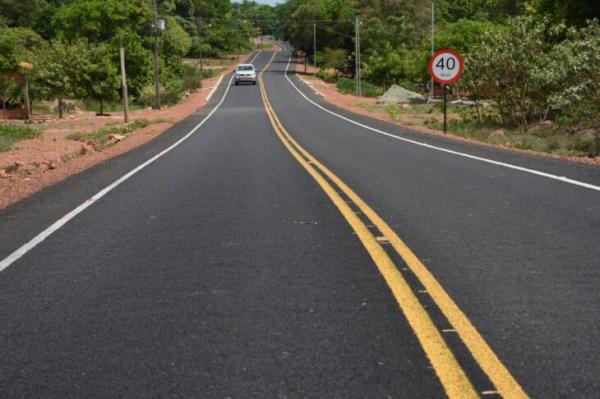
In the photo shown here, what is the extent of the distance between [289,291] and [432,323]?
115 centimetres

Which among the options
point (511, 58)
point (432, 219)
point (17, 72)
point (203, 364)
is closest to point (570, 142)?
point (511, 58)

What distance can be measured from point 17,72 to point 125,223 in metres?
38.9

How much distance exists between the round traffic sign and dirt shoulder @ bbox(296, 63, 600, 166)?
74.6 inches

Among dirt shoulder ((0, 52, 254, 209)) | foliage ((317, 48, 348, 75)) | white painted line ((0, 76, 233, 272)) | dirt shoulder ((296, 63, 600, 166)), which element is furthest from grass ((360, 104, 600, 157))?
foliage ((317, 48, 348, 75))

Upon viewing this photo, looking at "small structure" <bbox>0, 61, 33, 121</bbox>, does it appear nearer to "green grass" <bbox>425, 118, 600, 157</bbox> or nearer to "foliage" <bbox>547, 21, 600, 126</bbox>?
"green grass" <bbox>425, 118, 600, 157</bbox>

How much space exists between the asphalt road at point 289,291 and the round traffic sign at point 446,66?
11.5m

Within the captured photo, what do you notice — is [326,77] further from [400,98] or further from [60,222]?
[60,222]

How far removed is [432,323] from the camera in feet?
13.0

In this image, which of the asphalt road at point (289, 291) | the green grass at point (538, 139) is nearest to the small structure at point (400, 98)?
the green grass at point (538, 139)

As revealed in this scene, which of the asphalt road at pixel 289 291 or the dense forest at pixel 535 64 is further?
the dense forest at pixel 535 64

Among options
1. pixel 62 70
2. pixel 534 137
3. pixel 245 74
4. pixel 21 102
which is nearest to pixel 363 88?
pixel 245 74

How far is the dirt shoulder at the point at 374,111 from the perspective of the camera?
15107 mm

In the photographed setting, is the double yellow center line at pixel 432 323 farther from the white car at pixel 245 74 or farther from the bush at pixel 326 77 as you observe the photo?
the bush at pixel 326 77

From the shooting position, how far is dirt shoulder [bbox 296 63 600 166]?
15107mm
